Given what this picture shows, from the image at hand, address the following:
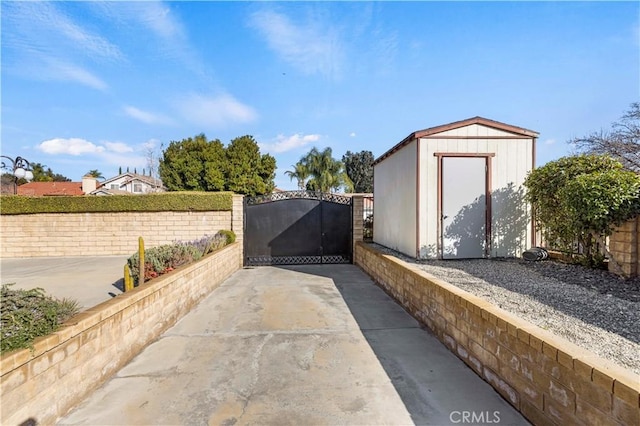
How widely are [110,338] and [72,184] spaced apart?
131 ft

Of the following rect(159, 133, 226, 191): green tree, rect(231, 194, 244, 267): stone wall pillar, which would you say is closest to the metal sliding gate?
rect(231, 194, 244, 267): stone wall pillar

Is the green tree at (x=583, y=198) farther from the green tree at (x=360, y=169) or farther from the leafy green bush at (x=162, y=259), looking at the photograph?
the green tree at (x=360, y=169)

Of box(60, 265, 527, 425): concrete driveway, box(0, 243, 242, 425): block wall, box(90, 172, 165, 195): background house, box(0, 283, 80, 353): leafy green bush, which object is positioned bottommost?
box(60, 265, 527, 425): concrete driveway

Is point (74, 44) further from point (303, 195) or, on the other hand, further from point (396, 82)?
point (396, 82)

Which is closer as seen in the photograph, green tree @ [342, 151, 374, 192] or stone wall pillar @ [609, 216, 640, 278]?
stone wall pillar @ [609, 216, 640, 278]

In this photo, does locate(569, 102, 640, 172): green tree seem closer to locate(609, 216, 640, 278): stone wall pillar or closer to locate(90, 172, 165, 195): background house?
locate(609, 216, 640, 278): stone wall pillar

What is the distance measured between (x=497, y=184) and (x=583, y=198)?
2.11 meters

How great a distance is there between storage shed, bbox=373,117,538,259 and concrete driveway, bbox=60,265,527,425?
2.24 metres

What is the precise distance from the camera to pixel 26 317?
87.4 inches

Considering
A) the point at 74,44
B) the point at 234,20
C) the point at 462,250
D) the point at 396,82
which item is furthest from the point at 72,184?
the point at 462,250

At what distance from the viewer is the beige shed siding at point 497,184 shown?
20.9ft

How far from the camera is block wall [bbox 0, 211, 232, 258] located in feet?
38.1

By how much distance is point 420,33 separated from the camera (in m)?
6.92

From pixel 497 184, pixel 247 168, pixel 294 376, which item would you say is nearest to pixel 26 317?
pixel 294 376
